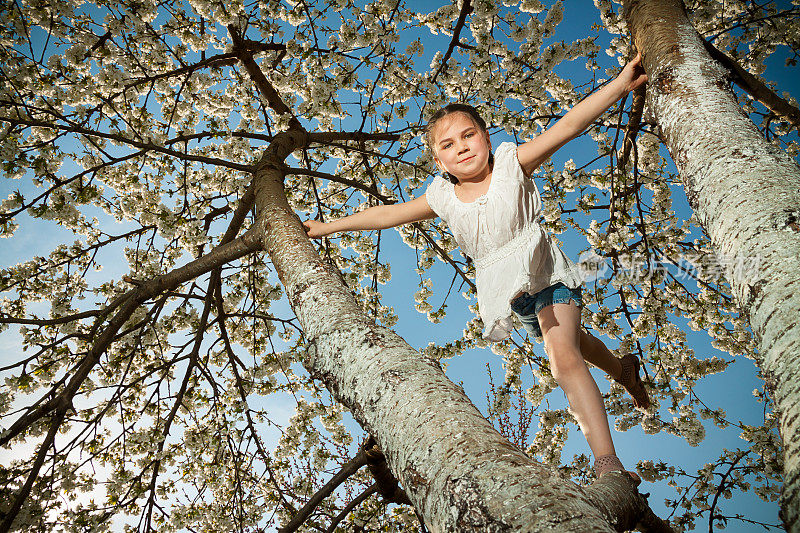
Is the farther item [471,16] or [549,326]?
[471,16]

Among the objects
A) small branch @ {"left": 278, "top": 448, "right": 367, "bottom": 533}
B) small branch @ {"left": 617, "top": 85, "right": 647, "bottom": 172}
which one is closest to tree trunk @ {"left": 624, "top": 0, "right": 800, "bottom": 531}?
small branch @ {"left": 617, "top": 85, "right": 647, "bottom": 172}

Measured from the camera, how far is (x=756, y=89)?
263 cm

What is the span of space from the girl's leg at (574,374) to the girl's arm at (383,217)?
929 millimetres

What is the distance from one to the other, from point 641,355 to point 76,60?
652 cm

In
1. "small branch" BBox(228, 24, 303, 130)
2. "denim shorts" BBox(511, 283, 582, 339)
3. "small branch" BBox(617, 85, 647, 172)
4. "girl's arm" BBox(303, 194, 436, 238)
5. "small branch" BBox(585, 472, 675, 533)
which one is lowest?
"small branch" BBox(585, 472, 675, 533)

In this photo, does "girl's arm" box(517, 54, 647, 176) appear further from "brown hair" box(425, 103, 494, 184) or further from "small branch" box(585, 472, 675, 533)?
"small branch" box(585, 472, 675, 533)

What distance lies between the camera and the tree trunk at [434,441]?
0.76 m

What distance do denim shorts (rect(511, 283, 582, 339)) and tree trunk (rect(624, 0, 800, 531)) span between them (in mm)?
754

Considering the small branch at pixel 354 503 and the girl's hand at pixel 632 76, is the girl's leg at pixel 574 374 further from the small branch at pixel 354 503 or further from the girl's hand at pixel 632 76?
the small branch at pixel 354 503

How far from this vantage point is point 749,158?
1287 mm

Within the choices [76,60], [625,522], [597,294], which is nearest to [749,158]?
[625,522]

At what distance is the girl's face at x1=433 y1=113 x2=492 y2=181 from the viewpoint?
2.20 m

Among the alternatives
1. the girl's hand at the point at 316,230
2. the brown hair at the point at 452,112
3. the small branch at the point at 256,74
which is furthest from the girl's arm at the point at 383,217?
the small branch at the point at 256,74

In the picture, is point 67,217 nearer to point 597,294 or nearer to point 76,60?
point 76,60
